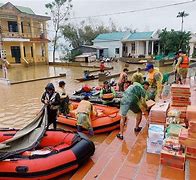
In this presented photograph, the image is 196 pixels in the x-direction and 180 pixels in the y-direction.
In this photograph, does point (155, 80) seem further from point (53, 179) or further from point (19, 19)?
point (19, 19)

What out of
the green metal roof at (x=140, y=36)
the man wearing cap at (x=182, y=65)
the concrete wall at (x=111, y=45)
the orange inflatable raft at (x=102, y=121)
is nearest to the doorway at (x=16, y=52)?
the concrete wall at (x=111, y=45)

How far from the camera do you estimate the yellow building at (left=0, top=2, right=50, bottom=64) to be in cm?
2502

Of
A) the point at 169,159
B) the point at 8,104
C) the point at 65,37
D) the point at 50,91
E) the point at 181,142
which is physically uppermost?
the point at 65,37

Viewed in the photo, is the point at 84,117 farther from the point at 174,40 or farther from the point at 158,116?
the point at 174,40

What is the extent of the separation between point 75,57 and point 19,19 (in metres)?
9.09

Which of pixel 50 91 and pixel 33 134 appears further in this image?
pixel 50 91

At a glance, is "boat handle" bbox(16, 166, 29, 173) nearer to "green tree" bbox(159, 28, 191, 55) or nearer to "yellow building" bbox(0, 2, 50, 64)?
"yellow building" bbox(0, 2, 50, 64)

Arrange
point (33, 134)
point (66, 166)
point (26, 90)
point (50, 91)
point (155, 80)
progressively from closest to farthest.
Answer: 1. point (66, 166)
2. point (33, 134)
3. point (50, 91)
4. point (155, 80)
5. point (26, 90)

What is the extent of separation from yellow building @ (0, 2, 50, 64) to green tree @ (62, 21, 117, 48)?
728 cm

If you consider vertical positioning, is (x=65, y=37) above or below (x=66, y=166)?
above

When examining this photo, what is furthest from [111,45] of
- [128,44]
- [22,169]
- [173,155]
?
[22,169]

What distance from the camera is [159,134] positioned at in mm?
3664

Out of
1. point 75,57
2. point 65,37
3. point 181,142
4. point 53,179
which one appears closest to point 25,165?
point 53,179

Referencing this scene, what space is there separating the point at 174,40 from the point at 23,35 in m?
19.5
